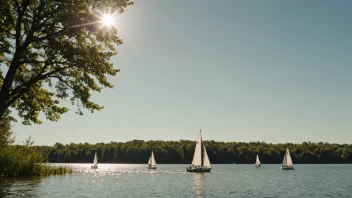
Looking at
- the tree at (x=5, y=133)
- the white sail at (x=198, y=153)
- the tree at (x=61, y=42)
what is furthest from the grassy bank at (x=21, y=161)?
the white sail at (x=198, y=153)

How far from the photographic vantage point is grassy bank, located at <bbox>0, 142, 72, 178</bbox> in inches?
1580

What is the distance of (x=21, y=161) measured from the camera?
43.8 meters

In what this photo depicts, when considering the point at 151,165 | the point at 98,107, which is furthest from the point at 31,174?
the point at 151,165

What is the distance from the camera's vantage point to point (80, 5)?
23.2 meters

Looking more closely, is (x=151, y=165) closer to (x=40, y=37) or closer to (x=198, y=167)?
(x=198, y=167)

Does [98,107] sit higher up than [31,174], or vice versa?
[98,107]

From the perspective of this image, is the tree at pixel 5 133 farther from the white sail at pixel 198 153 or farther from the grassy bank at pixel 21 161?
→ the white sail at pixel 198 153

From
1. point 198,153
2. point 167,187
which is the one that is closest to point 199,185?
point 167,187

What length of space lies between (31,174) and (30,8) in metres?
29.7

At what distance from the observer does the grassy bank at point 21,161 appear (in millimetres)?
40125

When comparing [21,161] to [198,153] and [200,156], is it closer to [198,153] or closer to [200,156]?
[198,153]

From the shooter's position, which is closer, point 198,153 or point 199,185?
point 199,185

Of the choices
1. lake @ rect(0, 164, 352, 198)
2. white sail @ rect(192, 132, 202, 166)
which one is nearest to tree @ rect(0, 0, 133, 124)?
lake @ rect(0, 164, 352, 198)

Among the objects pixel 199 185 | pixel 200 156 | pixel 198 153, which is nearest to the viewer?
pixel 199 185
